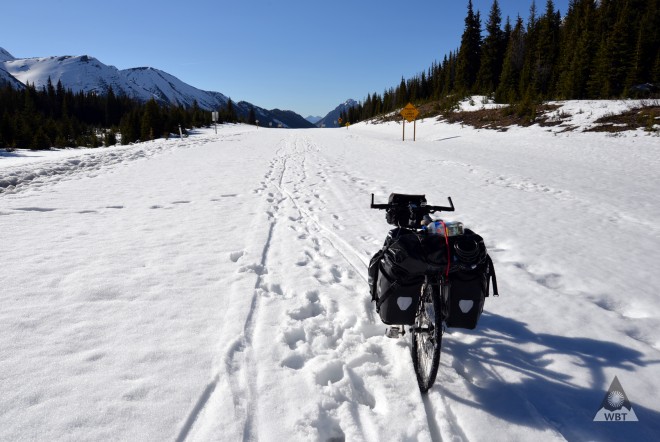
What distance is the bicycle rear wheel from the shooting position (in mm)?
2357

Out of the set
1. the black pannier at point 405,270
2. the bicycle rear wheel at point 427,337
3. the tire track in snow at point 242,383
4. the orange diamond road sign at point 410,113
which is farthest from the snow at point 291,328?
the orange diamond road sign at point 410,113

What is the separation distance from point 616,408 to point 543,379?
46 cm

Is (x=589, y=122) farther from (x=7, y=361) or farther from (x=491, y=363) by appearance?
(x=7, y=361)

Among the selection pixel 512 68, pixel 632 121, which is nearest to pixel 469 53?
pixel 512 68

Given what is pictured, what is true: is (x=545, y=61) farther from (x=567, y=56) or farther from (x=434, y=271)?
(x=434, y=271)

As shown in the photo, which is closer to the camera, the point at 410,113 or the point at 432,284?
the point at 432,284

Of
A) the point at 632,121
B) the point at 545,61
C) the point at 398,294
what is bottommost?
the point at 398,294

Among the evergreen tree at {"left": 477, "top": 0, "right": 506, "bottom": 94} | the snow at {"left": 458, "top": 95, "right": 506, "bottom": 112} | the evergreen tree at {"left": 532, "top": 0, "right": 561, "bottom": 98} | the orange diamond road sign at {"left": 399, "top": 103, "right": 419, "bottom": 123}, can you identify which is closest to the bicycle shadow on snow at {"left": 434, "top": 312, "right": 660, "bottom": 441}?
the orange diamond road sign at {"left": 399, "top": 103, "right": 419, "bottom": 123}

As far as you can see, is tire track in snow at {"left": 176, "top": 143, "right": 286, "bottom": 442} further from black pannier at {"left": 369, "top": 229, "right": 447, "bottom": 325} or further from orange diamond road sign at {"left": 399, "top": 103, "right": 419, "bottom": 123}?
orange diamond road sign at {"left": 399, "top": 103, "right": 419, "bottom": 123}

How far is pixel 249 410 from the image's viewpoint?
236 centimetres

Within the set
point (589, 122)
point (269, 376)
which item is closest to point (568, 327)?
point (269, 376)

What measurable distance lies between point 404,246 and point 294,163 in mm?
13373

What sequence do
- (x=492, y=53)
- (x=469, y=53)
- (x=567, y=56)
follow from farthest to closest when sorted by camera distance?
1. (x=469, y=53)
2. (x=492, y=53)
3. (x=567, y=56)

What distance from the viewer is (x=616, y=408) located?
2451 mm
